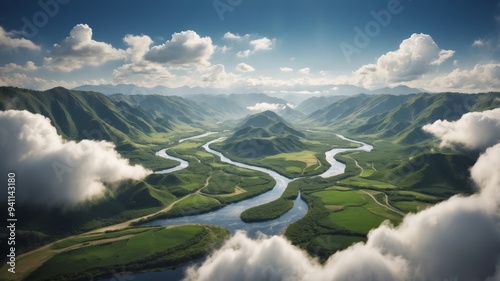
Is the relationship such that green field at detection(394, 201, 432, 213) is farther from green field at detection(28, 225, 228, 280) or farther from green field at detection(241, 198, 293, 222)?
green field at detection(28, 225, 228, 280)

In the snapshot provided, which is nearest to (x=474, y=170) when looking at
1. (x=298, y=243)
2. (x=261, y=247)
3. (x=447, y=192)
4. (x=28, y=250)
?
(x=447, y=192)

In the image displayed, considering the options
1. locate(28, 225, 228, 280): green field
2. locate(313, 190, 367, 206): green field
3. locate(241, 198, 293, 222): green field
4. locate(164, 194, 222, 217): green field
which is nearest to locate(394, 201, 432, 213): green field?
locate(313, 190, 367, 206): green field

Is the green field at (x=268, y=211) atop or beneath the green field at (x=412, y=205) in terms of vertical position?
atop

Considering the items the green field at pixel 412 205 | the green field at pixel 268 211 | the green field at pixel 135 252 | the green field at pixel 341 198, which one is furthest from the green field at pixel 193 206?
the green field at pixel 412 205

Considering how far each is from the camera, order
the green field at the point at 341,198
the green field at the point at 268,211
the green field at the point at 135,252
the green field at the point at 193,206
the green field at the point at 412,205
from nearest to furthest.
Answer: the green field at the point at 135,252 → the green field at the point at 268,211 → the green field at the point at 412,205 → the green field at the point at 193,206 → the green field at the point at 341,198

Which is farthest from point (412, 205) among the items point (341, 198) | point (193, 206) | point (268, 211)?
point (193, 206)

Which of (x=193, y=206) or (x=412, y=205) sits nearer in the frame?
(x=412, y=205)

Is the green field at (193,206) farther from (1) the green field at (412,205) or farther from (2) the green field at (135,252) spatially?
(1) the green field at (412,205)

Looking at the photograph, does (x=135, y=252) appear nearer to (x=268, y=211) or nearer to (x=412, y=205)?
(x=268, y=211)
